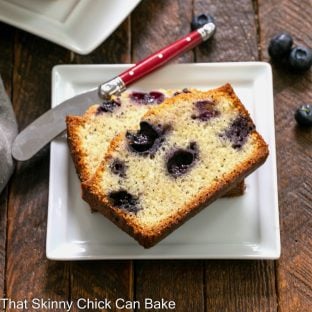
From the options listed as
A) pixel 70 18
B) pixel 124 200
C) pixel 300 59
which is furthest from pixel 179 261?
pixel 70 18

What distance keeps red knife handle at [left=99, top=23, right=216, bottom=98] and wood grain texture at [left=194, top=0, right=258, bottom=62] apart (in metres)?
0.06

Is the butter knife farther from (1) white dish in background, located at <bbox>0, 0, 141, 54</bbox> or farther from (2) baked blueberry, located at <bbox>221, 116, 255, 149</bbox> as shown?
(2) baked blueberry, located at <bbox>221, 116, 255, 149</bbox>

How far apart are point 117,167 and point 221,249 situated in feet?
1.23

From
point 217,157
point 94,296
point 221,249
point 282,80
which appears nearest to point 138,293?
point 94,296

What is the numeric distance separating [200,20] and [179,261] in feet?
2.53

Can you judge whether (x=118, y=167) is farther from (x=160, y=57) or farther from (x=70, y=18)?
(x=70, y=18)

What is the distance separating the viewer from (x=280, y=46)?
2.24 metres

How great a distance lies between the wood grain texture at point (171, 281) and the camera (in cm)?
206

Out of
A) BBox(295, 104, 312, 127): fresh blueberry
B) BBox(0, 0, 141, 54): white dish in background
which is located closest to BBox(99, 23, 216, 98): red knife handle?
BBox(0, 0, 141, 54): white dish in background

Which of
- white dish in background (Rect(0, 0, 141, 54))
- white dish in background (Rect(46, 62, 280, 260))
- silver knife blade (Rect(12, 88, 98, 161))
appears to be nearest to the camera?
white dish in background (Rect(46, 62, 280, 260))

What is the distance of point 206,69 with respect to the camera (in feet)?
7.20

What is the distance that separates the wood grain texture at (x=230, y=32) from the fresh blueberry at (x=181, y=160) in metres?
0.43

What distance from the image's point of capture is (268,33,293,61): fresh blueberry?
224cm

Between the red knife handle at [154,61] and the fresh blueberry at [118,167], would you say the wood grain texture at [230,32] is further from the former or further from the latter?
the fresh blueberry at [118,167]
